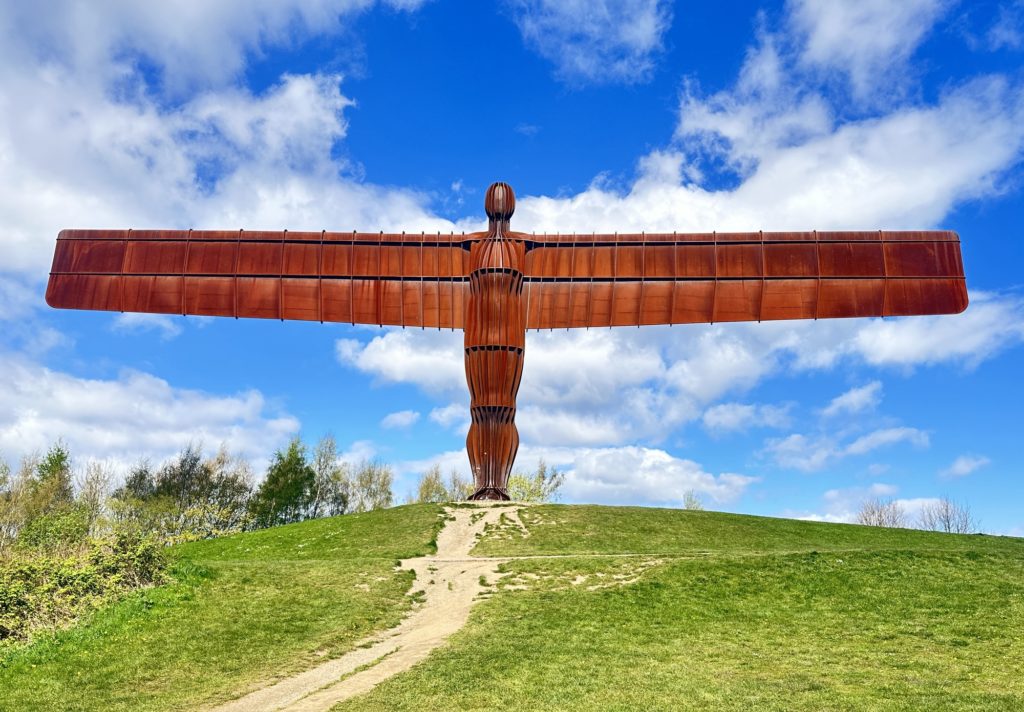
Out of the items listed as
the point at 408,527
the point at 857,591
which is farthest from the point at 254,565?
the point at 857,591

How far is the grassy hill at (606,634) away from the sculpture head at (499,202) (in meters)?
15.2

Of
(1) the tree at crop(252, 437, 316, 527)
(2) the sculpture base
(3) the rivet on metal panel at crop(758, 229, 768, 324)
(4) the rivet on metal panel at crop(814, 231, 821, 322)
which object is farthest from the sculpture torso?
(1) the tree at crop(252, 437, 316, 527)

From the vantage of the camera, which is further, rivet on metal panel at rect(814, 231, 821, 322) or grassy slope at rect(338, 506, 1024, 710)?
rivet on metal panel at rect(814, 231, 821, 322)

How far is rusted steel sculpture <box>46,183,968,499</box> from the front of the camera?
32625 mm

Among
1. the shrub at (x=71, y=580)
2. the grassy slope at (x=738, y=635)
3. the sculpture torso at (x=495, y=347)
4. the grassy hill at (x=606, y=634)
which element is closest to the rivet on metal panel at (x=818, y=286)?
the grassy slope at (x=738, y=635)

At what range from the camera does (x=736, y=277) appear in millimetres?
32781

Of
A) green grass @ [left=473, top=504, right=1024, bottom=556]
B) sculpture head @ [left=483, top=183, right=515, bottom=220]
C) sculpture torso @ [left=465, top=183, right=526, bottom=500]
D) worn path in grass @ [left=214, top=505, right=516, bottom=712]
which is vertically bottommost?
worn path in grass @ [left=214, top=505, right=516, bottom=712]

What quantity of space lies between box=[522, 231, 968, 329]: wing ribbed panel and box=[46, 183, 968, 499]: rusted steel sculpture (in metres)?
0.06

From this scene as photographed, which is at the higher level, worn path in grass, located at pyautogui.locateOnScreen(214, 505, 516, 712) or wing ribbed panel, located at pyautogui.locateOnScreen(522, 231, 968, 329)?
wing ribbed panel, located at pyautogui.locateOnScreen(522, 231, 968, 329)

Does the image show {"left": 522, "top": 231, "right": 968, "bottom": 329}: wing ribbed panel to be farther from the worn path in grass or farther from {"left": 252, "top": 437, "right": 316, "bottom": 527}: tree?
{"left": 252, "top": 437, "right": 316, "bottom": 527}: tree

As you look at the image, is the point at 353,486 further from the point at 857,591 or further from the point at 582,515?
the point at 857,591

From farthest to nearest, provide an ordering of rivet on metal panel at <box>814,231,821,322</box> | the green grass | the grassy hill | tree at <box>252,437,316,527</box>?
tree at <box>252,437,316,527</box>, rivet on metal panel at <box>814,231,821,322</box>, the green grass, the grassy hill

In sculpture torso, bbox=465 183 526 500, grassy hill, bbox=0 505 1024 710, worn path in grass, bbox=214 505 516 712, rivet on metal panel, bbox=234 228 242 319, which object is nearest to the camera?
grassy hill, bbox=0 505 1024 710

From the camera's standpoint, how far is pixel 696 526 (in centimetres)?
2969
